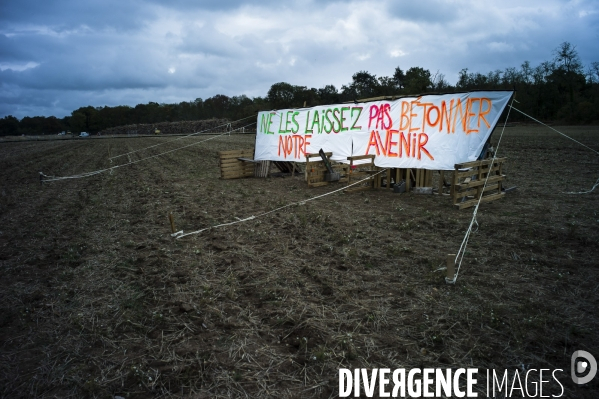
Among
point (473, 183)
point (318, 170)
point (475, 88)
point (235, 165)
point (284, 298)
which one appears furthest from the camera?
point (475, 88)

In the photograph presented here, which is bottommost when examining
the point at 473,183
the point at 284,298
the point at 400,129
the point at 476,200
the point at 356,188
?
the point at 284,298

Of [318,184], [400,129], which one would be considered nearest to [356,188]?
[318,184]

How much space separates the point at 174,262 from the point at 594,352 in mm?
5221

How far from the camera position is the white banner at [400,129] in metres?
10.1

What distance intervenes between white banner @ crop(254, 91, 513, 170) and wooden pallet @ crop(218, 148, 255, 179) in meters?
1.20

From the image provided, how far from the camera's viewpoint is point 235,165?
51.1 feet

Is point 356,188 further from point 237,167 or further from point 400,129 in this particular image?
point 237,167

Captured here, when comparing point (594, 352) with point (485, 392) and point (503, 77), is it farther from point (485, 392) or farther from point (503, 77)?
point (503, 77)

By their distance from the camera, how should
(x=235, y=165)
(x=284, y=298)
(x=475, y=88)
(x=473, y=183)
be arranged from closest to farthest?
(x=284, y=298) → (x=473, y=183) → (x=235, y=165) → (x=475, y=88)

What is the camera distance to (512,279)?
16.0 feet

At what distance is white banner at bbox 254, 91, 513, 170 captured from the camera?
33.1 feet

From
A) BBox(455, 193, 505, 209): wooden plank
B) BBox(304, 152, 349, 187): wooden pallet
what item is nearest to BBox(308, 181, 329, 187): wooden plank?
BBox(304, 152, 349, 187): wooden pallet

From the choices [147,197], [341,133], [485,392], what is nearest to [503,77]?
[341,133]

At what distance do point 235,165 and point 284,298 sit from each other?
38.0 feet
